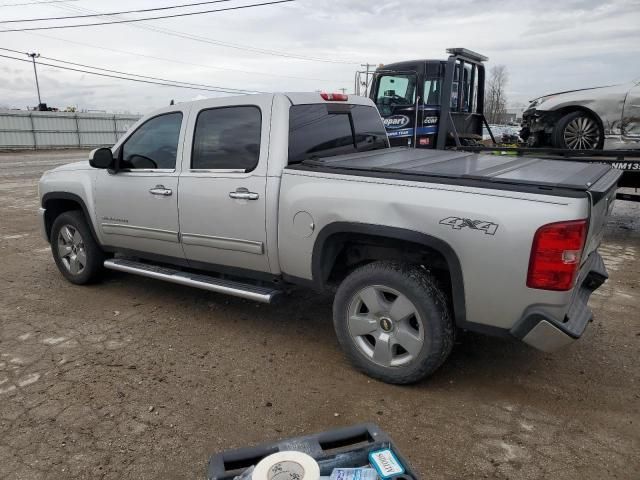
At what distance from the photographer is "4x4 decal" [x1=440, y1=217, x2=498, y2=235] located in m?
2.77

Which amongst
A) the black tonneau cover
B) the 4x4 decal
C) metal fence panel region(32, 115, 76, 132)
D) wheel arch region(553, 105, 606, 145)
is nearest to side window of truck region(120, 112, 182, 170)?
the black tonneau cover

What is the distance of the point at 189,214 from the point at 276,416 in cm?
184

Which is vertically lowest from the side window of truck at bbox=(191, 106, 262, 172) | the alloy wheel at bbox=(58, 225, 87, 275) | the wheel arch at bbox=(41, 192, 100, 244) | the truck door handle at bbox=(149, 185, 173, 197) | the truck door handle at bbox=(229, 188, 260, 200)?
the alloy wheel at bbox=(58, 225, 87, 275)

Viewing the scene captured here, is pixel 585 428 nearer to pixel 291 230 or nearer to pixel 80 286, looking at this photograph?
pixel 291 230

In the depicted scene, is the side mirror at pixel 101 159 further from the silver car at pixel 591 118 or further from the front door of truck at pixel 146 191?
the silver car at pixel 591 118

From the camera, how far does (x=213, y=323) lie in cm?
439

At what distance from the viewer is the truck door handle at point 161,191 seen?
13.8 ft

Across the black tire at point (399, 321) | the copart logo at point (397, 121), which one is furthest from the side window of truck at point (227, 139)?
the copart logo at point (397, 121)

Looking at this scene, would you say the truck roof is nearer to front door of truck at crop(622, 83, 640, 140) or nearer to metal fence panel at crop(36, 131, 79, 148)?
front door of truck at crop(622, 83, 640, 140)

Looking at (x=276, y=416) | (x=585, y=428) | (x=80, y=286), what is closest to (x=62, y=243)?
→ (x=80, y=286)

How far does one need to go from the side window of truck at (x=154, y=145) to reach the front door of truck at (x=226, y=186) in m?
0.22

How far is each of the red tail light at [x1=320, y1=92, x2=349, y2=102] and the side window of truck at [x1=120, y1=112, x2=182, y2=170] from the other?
125 centimetres

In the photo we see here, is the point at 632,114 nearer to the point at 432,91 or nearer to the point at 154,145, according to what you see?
the point at 432,91

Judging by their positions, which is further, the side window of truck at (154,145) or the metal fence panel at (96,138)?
the metal fence panel at (96,138)
